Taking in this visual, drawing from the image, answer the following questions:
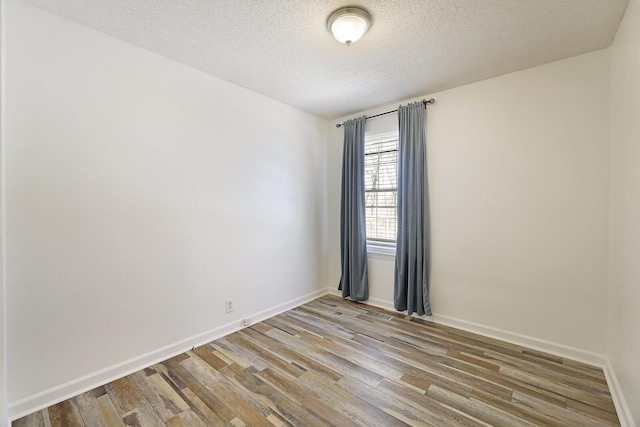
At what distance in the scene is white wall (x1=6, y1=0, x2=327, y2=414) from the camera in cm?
172

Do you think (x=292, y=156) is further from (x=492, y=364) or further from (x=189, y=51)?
(x=492, y=364)

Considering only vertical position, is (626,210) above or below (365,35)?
below

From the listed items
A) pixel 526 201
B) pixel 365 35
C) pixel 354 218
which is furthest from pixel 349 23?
pixel 354 218

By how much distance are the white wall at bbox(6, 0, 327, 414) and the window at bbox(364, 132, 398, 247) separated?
1.35 m

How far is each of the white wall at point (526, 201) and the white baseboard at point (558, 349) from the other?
4cm

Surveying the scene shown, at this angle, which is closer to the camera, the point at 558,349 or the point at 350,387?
the point at 350,387

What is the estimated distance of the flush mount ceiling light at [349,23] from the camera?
1755mm

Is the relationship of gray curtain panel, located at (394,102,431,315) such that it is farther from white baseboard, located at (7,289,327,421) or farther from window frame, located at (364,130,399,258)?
white baseboard, located at (7,289,327,421)

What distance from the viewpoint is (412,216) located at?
3088mm

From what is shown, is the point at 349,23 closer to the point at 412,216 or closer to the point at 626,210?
the point at 412,216

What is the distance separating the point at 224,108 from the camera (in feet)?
9.02

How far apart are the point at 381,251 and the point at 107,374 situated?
2.87 metres

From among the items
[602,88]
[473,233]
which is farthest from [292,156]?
[602,88]

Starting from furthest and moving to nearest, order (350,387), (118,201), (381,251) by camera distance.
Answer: (381,251)
(118,201)
(350,387)
